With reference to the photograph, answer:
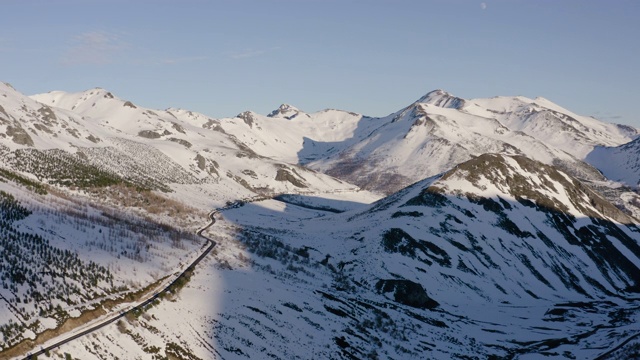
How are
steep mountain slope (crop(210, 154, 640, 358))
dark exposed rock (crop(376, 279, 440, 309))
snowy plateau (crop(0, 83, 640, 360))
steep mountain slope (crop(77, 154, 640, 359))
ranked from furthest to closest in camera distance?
1. dark exposed rock (crop(376, 279, 440, 309))
2. steep mountain slope (crop(210, 154, 640, 358))
3. steep mountain slope (crop(77, 154, 640, 359))
4. snowy plateau (crop(0, 83, 640, 360))

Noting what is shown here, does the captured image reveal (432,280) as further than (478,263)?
No

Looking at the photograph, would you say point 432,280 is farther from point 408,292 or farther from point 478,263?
point 478,263

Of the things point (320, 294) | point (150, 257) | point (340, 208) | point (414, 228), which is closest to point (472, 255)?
point (414, 228)

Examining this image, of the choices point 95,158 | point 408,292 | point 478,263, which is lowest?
point 408,292

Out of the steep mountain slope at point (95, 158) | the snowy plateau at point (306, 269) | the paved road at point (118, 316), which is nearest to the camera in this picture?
the paved road at point (118, 316)

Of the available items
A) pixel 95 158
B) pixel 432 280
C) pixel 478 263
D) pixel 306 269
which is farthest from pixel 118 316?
pixel 95 158

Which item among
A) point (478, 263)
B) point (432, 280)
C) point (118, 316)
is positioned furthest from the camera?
point (478, 263)

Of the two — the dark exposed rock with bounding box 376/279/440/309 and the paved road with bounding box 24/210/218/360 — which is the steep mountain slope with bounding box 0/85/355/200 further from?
the dark exposed rock with bounding box 376/279/440/309

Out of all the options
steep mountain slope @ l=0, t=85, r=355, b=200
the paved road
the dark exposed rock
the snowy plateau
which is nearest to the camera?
the paved road

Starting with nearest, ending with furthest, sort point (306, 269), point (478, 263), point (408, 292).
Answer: point (408, 292) < point (306, 269) < point (478, 263)

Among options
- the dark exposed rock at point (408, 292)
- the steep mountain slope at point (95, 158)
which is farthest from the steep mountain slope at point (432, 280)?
the steep mountain slope at point (95, 158)

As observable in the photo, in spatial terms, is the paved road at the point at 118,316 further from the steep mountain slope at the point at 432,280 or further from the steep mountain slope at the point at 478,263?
the steep mountain slope at the point at 478,263

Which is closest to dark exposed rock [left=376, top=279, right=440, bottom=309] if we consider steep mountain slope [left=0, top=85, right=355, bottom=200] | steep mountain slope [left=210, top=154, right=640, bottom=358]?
steep mountain slope [left=210, top=154, right=640, bottom=358]
